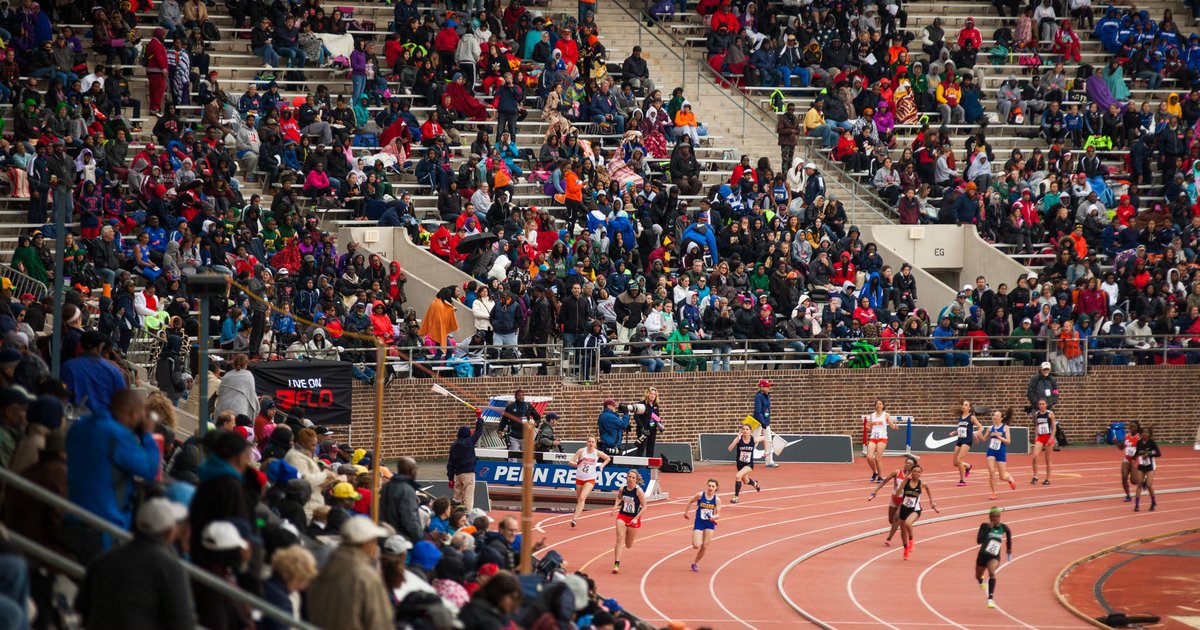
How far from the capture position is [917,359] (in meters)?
34.4

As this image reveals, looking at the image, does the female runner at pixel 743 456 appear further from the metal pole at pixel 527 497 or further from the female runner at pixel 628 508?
the metal pole at pixel 527 497

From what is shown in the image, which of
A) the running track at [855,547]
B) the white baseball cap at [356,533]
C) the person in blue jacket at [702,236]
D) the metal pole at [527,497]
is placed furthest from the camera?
the person in blue jacket at [702,236]

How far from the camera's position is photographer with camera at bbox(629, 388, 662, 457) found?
96.4 ft

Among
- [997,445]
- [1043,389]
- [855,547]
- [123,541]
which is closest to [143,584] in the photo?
[123,541]

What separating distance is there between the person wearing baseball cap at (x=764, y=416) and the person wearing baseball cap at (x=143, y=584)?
75.0 feet

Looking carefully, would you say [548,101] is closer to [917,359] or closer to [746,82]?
[746,82]

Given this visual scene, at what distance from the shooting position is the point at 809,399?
1325 inches

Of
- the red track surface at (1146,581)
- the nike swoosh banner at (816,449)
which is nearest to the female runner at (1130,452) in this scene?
the red track surface at (1146,581)

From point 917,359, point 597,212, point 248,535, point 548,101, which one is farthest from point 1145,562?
point 248,535

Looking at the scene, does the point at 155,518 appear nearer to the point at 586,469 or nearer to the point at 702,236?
the point at 586,469

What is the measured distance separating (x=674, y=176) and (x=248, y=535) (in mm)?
26156

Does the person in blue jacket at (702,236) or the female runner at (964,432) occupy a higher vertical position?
the person in blue jacket at (702,236)

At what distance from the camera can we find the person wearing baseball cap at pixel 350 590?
1012cm

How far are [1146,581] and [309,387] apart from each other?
13364 mm
